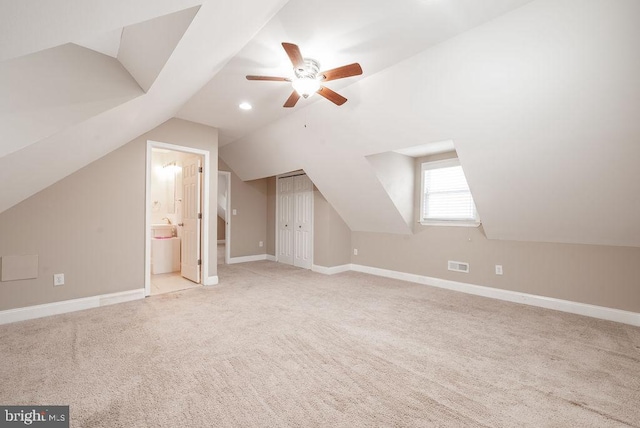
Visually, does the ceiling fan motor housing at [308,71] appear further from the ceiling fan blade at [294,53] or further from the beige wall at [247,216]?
the beige wall at [247,216]

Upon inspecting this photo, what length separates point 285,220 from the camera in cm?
691

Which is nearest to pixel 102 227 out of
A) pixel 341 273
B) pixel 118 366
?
pixel 118 366

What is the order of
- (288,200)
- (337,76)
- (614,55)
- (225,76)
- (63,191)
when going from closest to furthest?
(614,55)
(337,76)
(225,76)
(63,191)
(288,200)

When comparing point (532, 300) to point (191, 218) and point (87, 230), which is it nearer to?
point (191, 218)

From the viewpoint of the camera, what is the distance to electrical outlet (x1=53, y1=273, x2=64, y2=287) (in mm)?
3359

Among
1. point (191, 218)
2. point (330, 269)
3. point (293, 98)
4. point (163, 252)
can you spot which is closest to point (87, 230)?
point (191, 218)

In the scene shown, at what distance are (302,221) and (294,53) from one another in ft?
14.3

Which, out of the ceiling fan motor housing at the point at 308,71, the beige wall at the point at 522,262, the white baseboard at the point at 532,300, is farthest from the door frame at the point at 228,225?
the ceiling fan motor housing at the point at 308,71

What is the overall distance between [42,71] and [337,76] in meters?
2.17

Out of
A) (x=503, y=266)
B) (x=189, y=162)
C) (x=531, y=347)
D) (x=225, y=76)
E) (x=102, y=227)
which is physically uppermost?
(x=225, y=76)

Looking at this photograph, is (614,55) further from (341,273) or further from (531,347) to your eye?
(341,273)

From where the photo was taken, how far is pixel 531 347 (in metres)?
2.65

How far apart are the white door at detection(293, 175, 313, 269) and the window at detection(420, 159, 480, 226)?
7.71 feet

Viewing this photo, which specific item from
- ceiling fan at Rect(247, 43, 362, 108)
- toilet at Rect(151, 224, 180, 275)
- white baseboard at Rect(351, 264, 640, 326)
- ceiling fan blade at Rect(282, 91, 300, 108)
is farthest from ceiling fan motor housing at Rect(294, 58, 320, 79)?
toilet at Rect(151, 224, 180, 275)
